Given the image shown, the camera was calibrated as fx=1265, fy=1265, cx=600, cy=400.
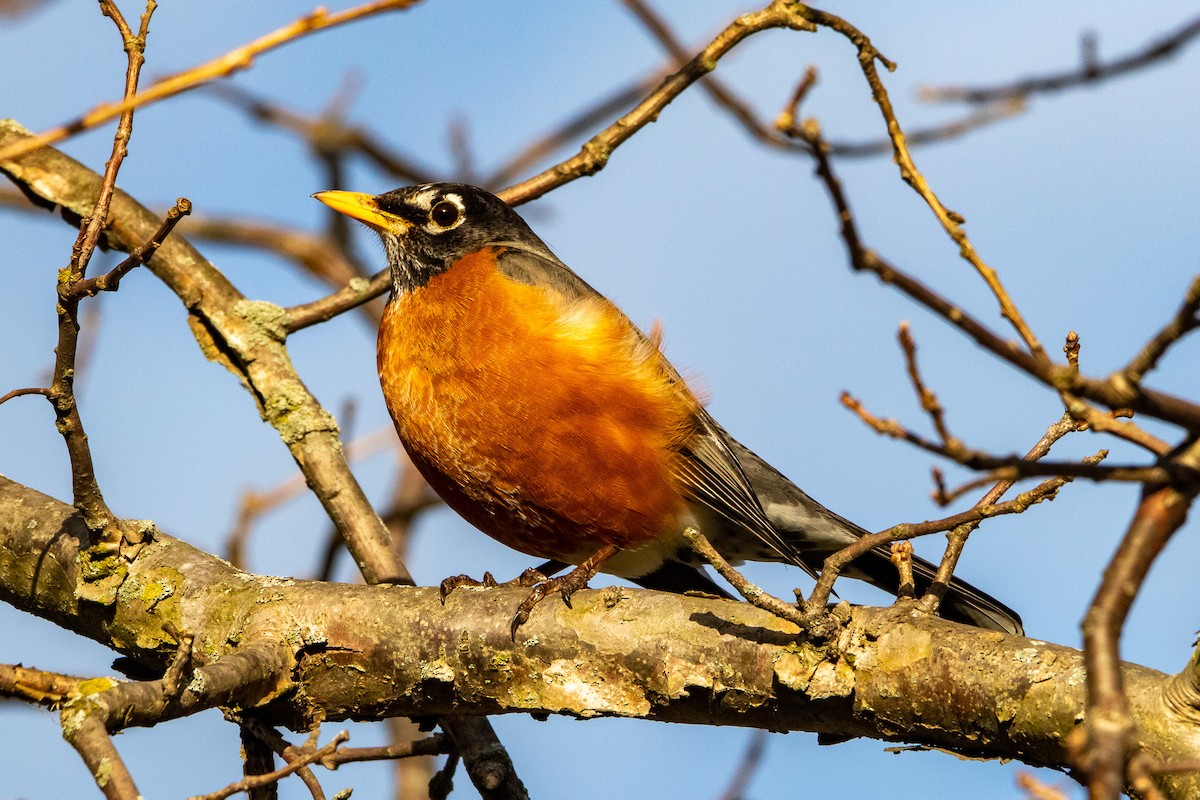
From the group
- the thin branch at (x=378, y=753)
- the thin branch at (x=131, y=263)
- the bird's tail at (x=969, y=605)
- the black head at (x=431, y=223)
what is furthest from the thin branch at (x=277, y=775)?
the black head at (x=431, y=223)

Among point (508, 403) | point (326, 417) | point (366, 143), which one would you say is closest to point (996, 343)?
point (508, 403)

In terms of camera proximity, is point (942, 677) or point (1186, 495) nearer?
point (1186, 495)

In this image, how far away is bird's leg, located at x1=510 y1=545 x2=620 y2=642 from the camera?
340 centimetres

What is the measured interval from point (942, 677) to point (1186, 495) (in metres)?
1.34

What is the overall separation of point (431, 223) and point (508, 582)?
2.08m

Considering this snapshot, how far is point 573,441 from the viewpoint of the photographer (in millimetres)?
4434

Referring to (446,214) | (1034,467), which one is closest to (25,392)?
(1034,467)

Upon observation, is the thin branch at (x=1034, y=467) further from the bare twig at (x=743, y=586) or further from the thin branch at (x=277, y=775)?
the thin branch at (x=277, y=775)

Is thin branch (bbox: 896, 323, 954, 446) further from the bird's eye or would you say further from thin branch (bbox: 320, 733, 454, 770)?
the bird's eye

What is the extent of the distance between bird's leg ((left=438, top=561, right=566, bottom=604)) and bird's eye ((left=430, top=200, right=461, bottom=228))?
5.21 feet

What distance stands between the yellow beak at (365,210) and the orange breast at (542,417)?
871 millimetres

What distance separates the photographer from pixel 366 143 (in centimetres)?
757

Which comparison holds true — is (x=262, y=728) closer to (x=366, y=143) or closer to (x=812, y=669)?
(x=812, y=669)

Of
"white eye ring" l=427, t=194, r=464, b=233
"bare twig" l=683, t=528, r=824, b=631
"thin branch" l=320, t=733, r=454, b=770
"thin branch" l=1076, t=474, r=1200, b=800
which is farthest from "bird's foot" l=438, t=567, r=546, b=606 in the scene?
"thin branch" l=1076, t=474, r=1200, b=800
